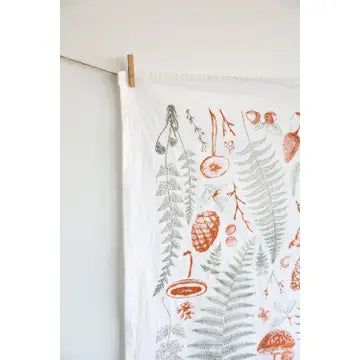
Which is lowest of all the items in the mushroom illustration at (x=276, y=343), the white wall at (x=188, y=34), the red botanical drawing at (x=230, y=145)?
the mushroom illustration at (x=276, y=343)

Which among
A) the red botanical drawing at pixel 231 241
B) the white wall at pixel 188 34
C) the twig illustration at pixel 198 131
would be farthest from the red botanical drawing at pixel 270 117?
the red botanical drawing at pixel 231 241

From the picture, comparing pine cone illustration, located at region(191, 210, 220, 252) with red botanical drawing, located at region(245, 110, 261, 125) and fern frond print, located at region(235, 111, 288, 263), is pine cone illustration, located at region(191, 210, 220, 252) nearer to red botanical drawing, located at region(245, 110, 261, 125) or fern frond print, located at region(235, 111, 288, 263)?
fern frond print, located at region(235, 111, 288, 263)

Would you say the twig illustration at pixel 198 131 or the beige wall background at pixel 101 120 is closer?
the beige wall background at pixel 101 120

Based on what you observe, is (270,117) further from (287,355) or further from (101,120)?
(287,355)

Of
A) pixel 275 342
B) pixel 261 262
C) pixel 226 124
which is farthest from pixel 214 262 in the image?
pixel 226 124

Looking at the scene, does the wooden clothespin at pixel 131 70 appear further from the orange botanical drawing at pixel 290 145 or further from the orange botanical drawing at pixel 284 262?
the orange botanical drawing at pixel 284 262

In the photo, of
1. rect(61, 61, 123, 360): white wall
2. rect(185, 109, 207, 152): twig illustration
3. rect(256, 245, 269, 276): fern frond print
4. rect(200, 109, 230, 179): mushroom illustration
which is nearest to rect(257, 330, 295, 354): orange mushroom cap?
rect(256, 245, 269, 276): fern frond print

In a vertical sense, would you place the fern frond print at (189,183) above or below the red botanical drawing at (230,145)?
below

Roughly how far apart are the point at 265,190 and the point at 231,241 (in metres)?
0.27

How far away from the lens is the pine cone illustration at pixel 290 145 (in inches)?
84.7

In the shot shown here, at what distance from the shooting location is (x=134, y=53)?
1.97 metres
